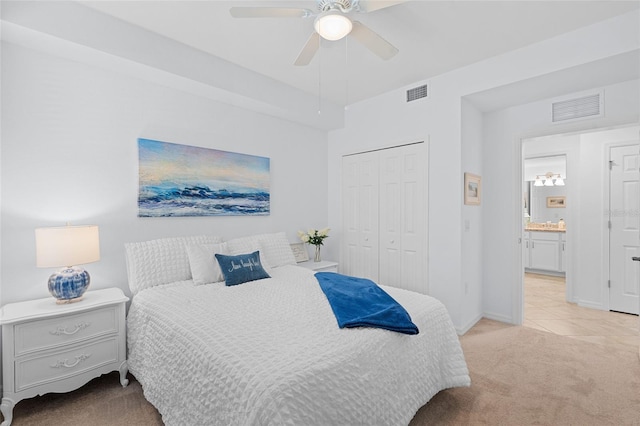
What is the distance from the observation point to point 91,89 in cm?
247

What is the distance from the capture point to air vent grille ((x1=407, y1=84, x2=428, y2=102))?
338cm

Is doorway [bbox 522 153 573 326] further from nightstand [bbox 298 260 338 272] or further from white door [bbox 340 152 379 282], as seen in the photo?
nightstand [bbox 298 260 338 272]

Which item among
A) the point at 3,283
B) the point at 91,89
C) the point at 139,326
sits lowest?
the point at 139,326

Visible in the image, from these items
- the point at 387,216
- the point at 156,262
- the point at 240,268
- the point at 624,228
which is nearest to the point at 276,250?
the point at 240,268

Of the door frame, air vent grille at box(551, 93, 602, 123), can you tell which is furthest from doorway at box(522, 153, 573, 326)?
air vent grille at box(551, 93, 602, 123)

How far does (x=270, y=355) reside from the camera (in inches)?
52.6

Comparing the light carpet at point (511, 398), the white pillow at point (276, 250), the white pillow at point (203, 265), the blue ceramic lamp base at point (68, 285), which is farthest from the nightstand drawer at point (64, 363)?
the white pillow at point (276, 250)

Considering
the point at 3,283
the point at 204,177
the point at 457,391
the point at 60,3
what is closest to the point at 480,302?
the point at 457,391

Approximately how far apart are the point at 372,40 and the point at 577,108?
247cm

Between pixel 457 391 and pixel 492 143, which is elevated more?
pixel 492 143

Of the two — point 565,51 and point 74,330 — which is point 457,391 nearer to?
point 74,330

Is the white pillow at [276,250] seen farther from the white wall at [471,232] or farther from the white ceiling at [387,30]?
the white wall at [471,232]

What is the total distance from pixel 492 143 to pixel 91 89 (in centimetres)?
407

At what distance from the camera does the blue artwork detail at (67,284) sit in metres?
2.07
